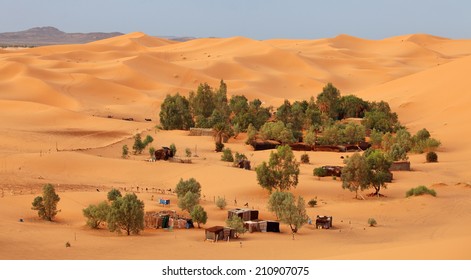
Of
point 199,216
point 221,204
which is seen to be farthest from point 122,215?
point 221,204

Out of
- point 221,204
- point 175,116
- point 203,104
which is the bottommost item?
point 221,204

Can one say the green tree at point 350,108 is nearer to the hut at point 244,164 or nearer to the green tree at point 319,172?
the hut at point 244,164

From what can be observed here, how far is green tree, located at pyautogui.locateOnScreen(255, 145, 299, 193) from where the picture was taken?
89.6 feet

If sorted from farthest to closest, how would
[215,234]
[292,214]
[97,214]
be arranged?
[292,214] → [97,214] → [215,234]

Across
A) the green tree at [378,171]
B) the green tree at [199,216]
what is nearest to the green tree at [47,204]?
the green tree at [199,216]

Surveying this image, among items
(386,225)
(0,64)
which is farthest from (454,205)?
(0,64)

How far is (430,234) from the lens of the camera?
20.8m

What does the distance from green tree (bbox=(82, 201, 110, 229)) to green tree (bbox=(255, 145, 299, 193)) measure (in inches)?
302

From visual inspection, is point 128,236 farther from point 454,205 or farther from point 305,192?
point 454,205

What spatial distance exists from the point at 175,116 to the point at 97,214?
2651cm

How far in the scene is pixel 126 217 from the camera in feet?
67.5

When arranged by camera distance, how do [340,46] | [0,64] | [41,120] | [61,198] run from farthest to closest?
[340,46] → [0,64] → [41,120] → [61,198]

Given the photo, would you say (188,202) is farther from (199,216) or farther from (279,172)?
(279,172)
